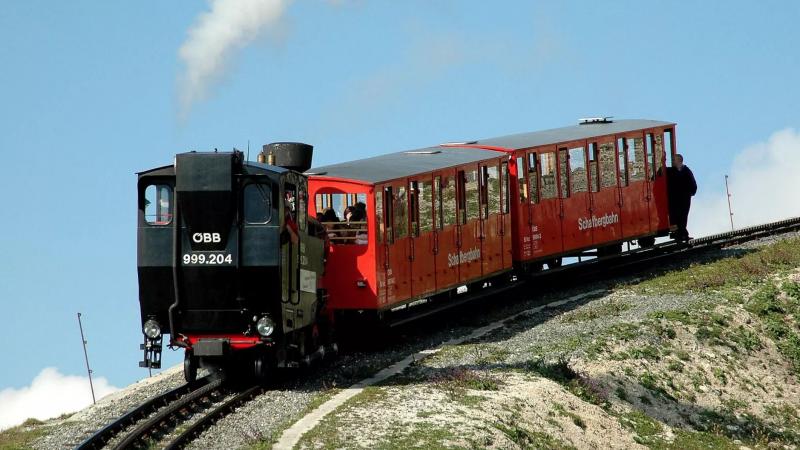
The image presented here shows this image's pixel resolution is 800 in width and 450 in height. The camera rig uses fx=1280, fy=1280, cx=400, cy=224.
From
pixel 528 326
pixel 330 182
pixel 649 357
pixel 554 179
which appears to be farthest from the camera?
pixel 554 179

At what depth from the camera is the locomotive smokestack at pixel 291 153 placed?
76.8 ft

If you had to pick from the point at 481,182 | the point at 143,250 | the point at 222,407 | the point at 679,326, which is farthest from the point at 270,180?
the point at 679,326

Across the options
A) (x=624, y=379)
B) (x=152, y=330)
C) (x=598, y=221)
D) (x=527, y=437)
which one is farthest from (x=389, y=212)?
(x=598, y=221)

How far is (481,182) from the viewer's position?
86.4ft

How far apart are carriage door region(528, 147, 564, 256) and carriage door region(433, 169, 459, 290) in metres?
4.23

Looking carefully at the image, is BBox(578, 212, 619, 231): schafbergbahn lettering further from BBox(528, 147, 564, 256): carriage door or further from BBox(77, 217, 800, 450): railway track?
BBox(77, 217, 800, 450): railway track

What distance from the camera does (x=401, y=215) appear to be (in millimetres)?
22891

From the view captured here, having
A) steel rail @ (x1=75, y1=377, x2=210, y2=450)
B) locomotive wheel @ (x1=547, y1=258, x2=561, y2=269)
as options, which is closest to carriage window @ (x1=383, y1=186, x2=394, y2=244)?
steel rail @ (x1=75, y1=377, x2=210, y2=450)

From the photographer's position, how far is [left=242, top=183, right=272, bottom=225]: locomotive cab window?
19062 mm

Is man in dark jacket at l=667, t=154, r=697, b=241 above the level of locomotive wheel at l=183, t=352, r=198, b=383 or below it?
above

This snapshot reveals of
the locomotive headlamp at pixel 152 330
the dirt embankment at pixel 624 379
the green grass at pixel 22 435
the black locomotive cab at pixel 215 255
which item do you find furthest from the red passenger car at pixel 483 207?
the green grass at pixel 22 435

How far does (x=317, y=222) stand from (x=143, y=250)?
3427 mm

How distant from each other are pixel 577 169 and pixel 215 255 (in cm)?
1326

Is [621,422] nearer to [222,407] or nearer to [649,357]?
[649,357]
